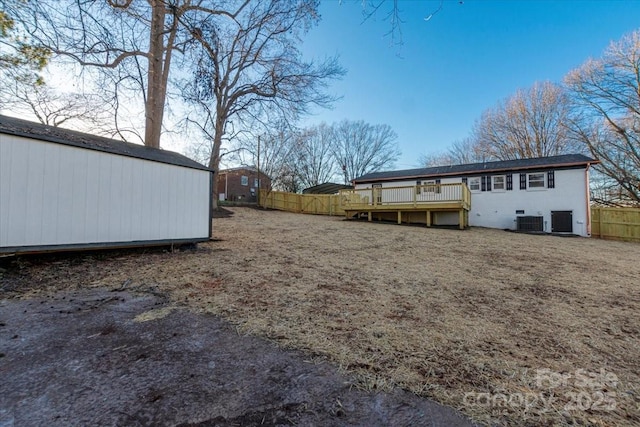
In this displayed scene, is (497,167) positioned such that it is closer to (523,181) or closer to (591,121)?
(523,181)

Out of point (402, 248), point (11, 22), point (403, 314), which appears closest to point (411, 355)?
point (403, 314)

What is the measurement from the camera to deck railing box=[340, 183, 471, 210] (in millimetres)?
12375

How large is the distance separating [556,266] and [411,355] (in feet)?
18.1

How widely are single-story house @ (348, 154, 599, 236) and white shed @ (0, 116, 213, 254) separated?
32.5ft

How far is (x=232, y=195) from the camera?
2881 centimetres

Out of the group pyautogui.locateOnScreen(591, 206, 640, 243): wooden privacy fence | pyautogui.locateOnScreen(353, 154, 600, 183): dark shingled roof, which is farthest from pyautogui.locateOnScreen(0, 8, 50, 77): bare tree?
pyautogui.locateOnScreen(591, 206, 640, 243): wooden privacy fence

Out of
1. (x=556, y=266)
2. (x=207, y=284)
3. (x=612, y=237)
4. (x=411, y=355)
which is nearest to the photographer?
(x=411, y=355)

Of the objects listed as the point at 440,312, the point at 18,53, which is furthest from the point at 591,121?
the point at 18,53

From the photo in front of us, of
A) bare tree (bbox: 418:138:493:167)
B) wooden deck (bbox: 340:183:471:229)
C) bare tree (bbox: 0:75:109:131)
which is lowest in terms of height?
wooden deck (bbox: 340:183:471:229)

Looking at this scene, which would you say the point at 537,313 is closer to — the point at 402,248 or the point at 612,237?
the point at 402,248

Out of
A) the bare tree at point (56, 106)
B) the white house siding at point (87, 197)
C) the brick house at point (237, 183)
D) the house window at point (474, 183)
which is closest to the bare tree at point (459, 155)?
the house window at point (474, 183)

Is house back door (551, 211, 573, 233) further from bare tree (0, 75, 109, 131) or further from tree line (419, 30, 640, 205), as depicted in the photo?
bare tree (0, 75, 109, 131)

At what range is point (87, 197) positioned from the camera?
467 centimetres

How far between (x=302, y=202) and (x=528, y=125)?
1889cm
